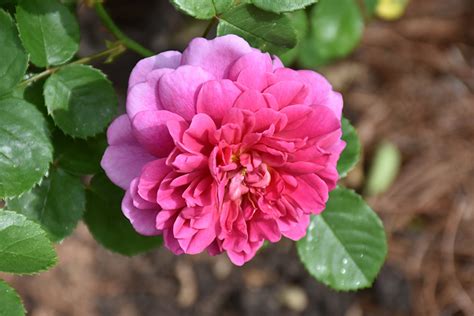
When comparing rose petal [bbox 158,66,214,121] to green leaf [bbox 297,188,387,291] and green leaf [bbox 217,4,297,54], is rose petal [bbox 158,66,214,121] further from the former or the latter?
green leaf [bbox 297,188,387,291]

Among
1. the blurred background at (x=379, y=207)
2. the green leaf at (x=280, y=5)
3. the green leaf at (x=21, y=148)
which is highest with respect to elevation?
the green leaf at (x=280, y=5)

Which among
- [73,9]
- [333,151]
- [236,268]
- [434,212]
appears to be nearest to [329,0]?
[73,9]

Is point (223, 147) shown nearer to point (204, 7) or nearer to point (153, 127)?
point (153, 127)

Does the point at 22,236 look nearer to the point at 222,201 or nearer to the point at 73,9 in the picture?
the point at 222,201

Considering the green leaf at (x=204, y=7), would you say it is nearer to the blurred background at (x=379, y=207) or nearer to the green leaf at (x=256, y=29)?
the green leaf at (x=256, y=29)

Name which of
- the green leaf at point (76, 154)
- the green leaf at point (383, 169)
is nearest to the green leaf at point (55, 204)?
the green leaf at point (76, 154)

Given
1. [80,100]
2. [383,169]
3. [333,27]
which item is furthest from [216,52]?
[383,169]
